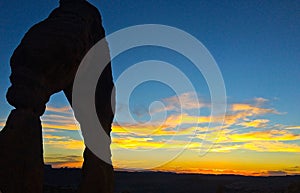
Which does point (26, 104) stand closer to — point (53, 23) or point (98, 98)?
point (53, 23)

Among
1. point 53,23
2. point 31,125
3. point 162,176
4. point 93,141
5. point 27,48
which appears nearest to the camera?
point 31,125

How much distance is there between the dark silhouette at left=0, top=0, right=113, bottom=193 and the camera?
11.3 meters

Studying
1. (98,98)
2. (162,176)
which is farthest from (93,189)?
(162,176)

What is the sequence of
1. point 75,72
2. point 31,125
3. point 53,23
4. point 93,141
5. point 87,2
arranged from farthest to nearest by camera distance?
point 93,141
point 87,2
point 75,72
point 53,23
point 31,125

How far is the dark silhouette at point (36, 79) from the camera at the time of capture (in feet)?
37.1

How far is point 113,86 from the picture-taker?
19656 mm

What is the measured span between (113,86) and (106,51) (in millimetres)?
1755

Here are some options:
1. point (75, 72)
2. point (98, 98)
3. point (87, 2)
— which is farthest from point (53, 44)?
point (98, 98)

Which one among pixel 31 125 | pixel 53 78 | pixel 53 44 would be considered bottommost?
pixel 31 125

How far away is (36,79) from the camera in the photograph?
12375 millimetres

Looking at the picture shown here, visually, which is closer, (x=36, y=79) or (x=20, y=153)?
(x=20, y=153)

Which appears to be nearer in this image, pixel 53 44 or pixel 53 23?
pixel 53 44

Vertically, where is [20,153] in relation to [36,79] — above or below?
below

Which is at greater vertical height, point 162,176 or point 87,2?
point 87,2
